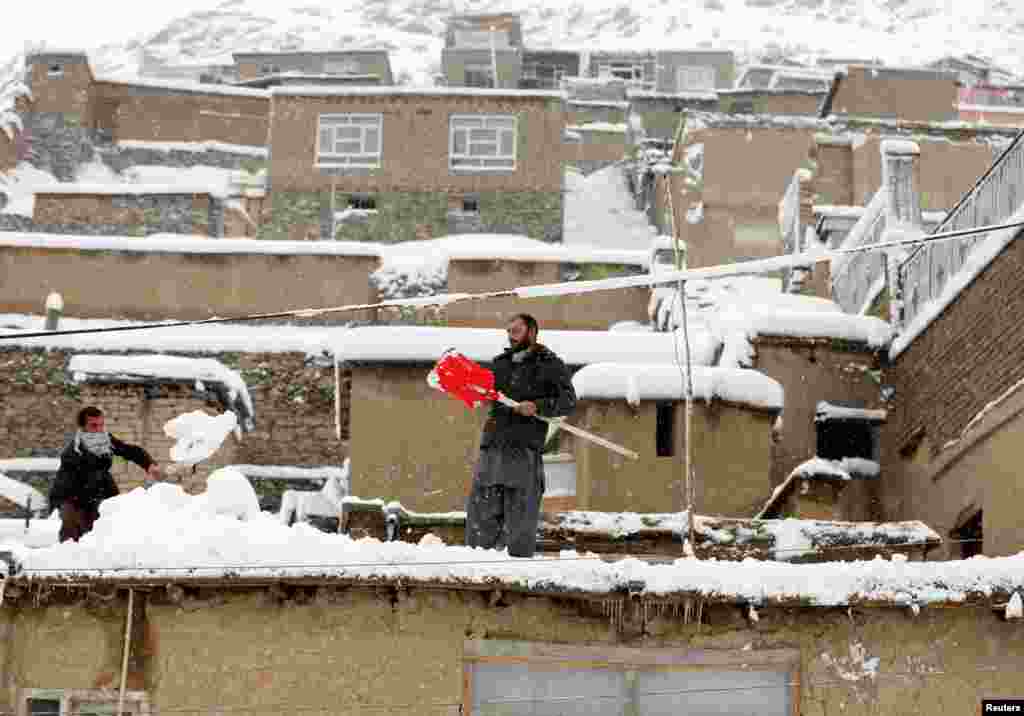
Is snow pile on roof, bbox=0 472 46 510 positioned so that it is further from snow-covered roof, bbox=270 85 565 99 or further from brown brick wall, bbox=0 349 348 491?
snow-covered roof, bbox=270 85 565 99

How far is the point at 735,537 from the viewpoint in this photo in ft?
44.4

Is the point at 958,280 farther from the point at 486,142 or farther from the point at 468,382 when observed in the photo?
the point at 486,142

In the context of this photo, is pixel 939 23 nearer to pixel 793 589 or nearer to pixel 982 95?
pixel 982 95

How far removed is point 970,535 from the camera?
14.6m

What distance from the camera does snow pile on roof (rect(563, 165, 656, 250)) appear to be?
40594mm

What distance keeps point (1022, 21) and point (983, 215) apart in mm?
104469

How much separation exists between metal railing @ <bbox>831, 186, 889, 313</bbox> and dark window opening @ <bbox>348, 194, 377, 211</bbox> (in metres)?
16.8

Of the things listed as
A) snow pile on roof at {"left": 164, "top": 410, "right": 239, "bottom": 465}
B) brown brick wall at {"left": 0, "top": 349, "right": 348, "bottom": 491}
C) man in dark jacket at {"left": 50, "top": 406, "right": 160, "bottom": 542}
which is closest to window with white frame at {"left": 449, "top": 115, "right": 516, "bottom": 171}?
brown brick wall at {"left": 0, "top": 349, "right": 348, "bottom": 491}

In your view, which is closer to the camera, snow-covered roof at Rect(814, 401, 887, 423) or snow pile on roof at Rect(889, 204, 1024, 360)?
snow pile on roof at Rect(889, 204, 1024, 360)

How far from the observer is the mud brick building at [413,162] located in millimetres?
38031

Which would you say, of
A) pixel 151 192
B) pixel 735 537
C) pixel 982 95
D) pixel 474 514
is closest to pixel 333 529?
pixel 735 537

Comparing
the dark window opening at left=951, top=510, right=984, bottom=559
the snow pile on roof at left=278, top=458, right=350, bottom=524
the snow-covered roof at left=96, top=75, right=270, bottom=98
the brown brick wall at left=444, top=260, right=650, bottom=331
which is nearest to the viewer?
the dark window opening at left=951, top=510, right=984, bottom=559

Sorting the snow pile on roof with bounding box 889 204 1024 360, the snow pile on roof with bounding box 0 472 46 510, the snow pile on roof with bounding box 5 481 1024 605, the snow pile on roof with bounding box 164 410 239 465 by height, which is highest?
the snow pile on roof with bounding box 889 204 1024 360

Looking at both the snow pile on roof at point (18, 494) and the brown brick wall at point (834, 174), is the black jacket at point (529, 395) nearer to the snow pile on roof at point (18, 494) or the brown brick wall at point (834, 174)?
the snow pile on roof at point (18, 494)
